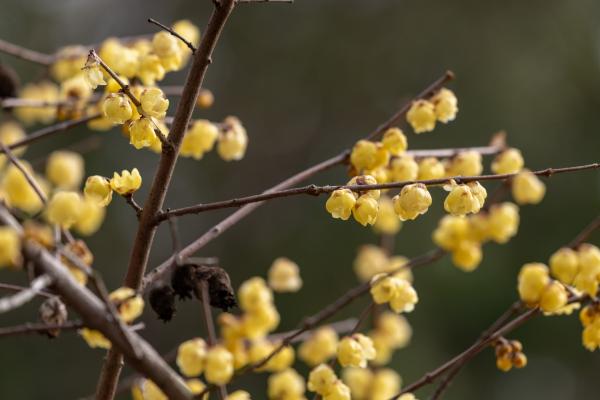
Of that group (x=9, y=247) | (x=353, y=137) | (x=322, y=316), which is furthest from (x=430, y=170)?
(x=353, y=137)

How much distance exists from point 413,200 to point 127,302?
382 mm

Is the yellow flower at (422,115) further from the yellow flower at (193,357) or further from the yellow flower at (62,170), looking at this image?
the yellow flower at (62,170)

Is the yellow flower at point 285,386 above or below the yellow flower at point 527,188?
below

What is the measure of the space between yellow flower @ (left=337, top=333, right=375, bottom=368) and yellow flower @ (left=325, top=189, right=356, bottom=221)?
0.78 ft

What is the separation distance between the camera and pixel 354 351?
4.31 feet

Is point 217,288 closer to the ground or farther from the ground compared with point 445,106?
closer to the ground

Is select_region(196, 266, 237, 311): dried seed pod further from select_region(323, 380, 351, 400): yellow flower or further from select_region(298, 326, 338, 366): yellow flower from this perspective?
select_region(298, 326, 338, 366): yellow flower

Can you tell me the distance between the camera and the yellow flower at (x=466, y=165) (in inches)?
60.4

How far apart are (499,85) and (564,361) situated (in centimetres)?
185

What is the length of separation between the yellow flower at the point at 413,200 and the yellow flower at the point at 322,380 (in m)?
0.26

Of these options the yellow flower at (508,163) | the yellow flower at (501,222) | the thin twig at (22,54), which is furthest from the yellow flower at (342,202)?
the thin twig at (22,54)

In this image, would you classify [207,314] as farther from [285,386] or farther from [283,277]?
[283,277]

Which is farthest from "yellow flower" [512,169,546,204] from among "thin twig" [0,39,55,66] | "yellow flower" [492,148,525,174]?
"thin twig" [0,39,55,66]

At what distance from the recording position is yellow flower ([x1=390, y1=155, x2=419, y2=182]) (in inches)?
56.4
